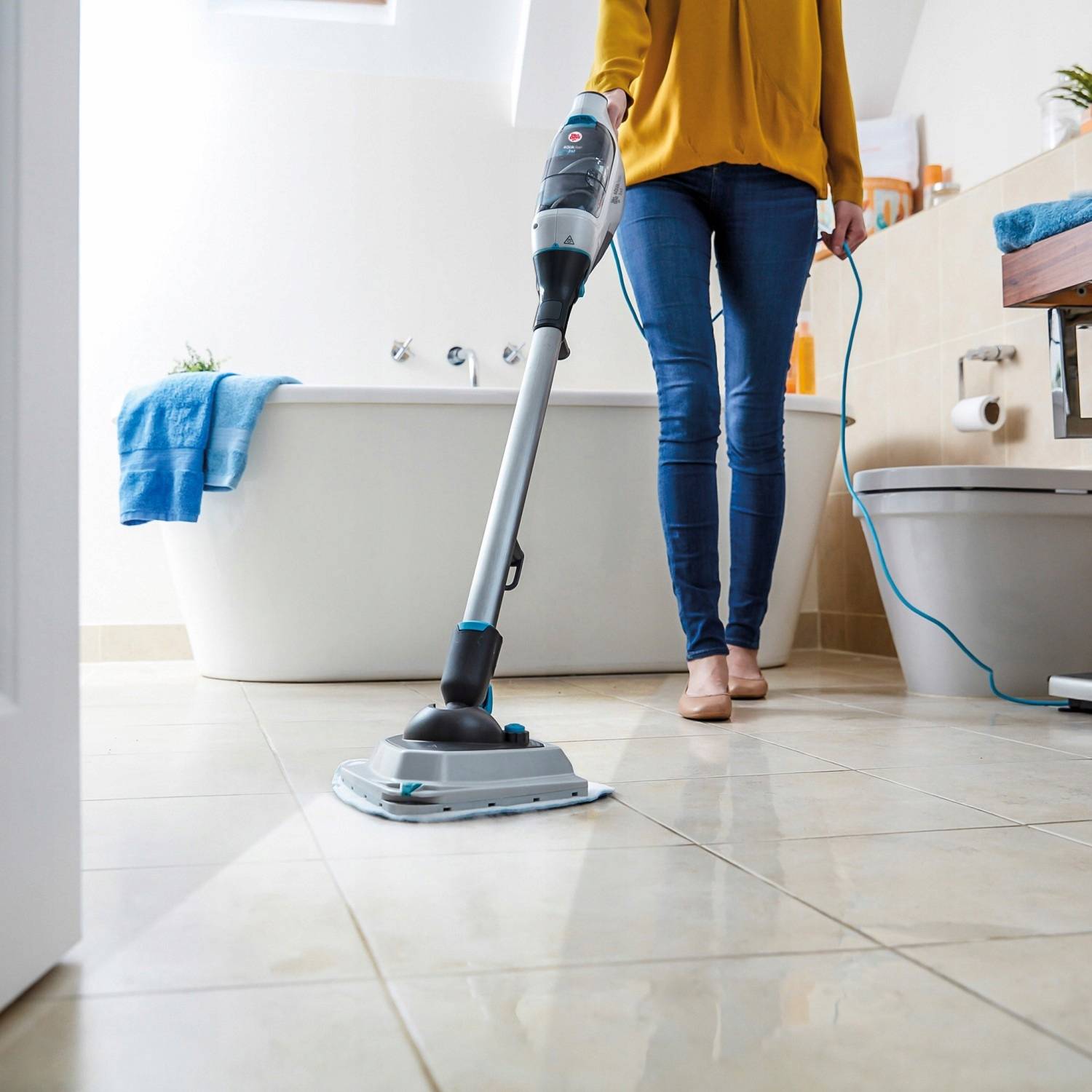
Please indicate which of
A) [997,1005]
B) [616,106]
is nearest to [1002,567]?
[616,106]

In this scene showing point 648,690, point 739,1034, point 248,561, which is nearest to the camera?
point 739,1034

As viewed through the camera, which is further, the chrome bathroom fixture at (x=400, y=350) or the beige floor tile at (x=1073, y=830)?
the chrome bathroom fixture at (x=400, y=350)

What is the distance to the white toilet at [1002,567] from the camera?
76.0 inches

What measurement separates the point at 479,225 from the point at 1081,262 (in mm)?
1880

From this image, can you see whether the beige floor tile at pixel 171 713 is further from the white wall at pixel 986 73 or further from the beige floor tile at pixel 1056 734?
the white wall at pixel 986 73

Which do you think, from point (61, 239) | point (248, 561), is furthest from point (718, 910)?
point (248, 561)

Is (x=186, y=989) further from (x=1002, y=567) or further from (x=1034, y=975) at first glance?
(x=1002, y=567)

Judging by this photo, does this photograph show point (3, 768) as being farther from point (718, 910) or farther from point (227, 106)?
point (227, 106)

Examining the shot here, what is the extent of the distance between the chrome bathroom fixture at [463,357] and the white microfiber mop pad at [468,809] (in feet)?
6.94

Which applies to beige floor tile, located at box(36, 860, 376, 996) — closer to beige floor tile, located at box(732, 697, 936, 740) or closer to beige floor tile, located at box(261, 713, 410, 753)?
beige floor tile, located at box(261, 713, 410, 753)

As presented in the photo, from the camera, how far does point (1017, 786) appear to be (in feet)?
3.89

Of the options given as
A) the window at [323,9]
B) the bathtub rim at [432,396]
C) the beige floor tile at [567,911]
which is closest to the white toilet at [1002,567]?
the bathtub rim at [432,396]

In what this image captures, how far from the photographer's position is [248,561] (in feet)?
7.48

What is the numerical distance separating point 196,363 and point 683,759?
5.80ft
